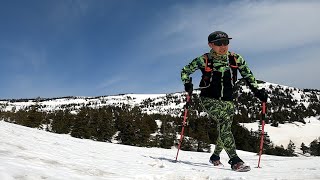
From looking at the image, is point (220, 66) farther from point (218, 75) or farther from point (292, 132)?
point (292, 132)

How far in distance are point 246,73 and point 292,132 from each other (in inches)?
6980

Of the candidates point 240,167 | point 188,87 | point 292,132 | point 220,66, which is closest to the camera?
point 240,167

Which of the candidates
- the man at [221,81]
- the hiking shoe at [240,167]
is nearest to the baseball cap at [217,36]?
the man at [221,81]

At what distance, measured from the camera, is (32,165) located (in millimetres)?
4973

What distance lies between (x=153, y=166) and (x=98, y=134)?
8091 centimetres

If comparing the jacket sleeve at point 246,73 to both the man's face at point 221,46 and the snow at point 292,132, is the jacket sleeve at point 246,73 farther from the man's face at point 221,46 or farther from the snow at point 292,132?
the snow at point 292,132

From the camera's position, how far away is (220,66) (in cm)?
804

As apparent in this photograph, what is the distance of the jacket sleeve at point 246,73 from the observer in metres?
8.29

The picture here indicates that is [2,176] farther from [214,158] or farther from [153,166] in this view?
[214,158]

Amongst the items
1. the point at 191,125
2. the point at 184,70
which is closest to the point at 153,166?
the point at 184,70

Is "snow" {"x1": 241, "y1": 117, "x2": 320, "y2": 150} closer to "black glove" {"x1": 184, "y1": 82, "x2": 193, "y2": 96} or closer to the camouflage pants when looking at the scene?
the camouflage pants

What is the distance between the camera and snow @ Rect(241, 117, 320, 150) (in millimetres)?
161250

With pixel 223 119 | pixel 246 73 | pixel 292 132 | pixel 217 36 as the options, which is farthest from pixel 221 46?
pixel 292 132

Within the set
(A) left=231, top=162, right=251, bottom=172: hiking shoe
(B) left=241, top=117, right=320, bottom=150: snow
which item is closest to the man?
(A) left=231, top=162, right=251, bottom=172: hiking shoe
